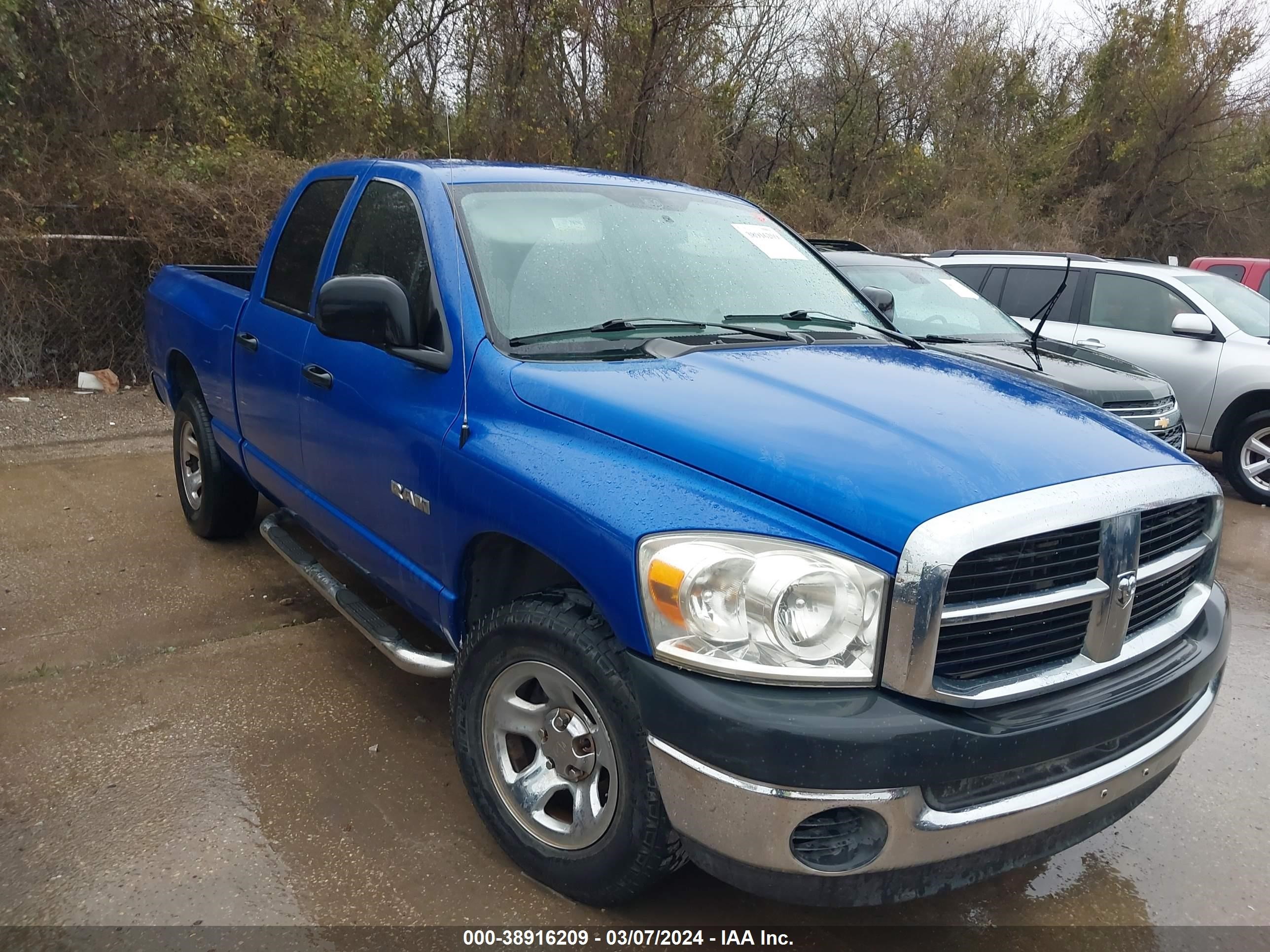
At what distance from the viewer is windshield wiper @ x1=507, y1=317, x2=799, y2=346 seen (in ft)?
9.11

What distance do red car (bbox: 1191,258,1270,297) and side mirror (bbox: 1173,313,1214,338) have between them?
167 inches

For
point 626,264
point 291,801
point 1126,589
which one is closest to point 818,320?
point 626,264

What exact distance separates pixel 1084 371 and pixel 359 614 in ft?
14.8

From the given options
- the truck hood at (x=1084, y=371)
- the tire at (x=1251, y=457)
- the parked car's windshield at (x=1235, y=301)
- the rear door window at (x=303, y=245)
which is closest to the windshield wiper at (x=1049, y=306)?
the truck hood at (x=1084, y=371)

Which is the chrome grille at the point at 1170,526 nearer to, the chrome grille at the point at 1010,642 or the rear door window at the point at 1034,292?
the chrome grille at the point at 1010,642

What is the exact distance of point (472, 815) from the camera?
2.87 m

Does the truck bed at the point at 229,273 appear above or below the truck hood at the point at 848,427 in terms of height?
above

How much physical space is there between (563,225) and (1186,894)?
276 centimetres

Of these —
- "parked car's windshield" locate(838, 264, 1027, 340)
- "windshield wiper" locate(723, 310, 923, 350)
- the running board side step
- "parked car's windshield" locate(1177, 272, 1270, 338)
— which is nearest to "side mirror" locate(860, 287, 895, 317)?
"windshield wiper" locate(723, 310, 923, 350)

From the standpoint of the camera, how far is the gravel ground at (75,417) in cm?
719

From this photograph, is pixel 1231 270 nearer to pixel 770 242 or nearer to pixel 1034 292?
pixel 1034 292

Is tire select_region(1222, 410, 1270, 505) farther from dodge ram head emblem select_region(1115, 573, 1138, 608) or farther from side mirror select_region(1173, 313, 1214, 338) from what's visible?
dodge ram head emblem select_region(1115, 573, 1138, 608)

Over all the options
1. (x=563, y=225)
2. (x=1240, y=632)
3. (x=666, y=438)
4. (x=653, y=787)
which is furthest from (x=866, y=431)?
(x=1240, y=632)

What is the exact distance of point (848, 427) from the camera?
2.24 m
